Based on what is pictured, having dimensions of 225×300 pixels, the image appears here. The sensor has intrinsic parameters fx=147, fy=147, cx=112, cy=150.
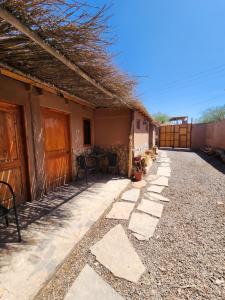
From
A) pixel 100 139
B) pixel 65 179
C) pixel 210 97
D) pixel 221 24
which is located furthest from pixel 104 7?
pixel 210 97

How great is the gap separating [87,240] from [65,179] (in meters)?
2.48

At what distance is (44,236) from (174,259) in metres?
1.76

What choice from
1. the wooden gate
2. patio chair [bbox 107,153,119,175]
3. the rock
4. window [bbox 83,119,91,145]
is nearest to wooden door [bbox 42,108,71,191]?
window [bbox 83,119,91,145]

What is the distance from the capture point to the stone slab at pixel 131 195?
350 centimetres

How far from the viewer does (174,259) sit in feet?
5.95

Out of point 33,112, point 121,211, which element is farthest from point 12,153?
point 121,211

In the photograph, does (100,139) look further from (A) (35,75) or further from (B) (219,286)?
(B) (219,286)

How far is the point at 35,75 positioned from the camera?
2602 mm

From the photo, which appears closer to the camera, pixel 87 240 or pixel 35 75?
pixel 87 240

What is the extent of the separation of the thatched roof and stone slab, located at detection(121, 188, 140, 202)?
2632 mm

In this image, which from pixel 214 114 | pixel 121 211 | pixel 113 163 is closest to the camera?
pixel 121 211

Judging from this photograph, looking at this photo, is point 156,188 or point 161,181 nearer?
point 156,188

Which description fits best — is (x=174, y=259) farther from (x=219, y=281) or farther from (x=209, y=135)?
(x=209, y=135)

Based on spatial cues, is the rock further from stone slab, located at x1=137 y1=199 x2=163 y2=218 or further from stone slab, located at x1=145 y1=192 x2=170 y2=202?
stone slab, located at x1=145 y1=192 x2=170 y2=202
